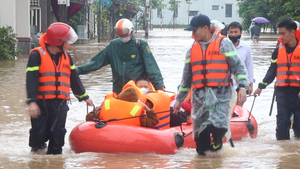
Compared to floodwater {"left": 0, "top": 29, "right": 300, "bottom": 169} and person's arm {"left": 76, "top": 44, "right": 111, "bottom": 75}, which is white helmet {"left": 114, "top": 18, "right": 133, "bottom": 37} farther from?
floodwater {"left": 0, "top": 29, "right": 300, "bottom": 169}

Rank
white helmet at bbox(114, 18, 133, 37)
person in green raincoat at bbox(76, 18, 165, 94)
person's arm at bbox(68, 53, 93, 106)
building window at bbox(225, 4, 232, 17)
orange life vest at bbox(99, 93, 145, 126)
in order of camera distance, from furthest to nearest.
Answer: building window at bbox(225, 4, 232, 17) < person in green raincoat at bbox(76, 18, 165, 94) < white helmet at bbox(114, 18, 133, 37) < orange life vest at bbox(99, 93, 145, 126) < person's arm at bbox(68, 53, 93, 106)

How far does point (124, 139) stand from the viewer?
19.8 feet

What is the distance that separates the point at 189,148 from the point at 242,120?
52.6 inches

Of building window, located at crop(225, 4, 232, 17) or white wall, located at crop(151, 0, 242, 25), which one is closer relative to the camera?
white wall, located at crop(151, 0, 242, 25)

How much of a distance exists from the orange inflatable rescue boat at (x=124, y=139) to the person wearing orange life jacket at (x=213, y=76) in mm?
808

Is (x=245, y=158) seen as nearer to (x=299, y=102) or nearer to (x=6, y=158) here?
(x=299, y=102)

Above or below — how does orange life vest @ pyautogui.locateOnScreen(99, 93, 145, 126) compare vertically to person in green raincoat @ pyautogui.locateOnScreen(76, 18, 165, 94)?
below

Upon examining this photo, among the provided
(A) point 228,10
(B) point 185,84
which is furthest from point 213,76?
(A) point 228,10

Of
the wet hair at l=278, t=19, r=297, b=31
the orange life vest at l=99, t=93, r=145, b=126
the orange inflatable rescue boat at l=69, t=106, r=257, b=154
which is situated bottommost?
the orange inflatable rescue boat at l=69, t=106, r=257, b=154

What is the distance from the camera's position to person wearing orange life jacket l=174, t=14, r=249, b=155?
5262 mm

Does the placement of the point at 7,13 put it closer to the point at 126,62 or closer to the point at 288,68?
the point at 126,62

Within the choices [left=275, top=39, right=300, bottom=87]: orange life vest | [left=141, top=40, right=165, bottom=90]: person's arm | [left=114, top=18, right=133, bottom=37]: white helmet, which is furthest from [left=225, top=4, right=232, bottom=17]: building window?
[left=275, top=39, right=300, bottom=87]: orange life vest

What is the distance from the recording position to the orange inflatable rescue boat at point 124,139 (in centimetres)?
603

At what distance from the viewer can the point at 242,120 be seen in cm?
734
